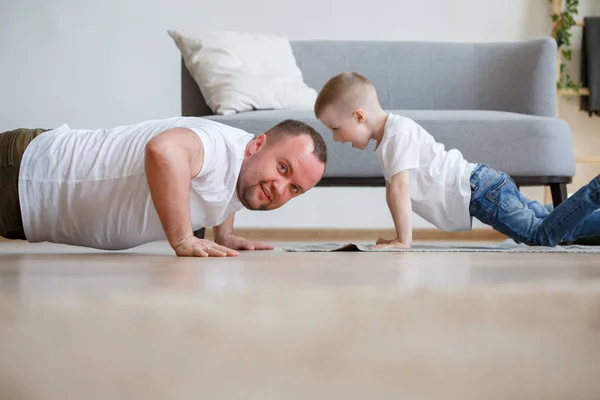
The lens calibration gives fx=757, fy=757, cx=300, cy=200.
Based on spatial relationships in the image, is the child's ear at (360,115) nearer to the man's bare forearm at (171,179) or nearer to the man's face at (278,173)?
the man's face at (278,173)

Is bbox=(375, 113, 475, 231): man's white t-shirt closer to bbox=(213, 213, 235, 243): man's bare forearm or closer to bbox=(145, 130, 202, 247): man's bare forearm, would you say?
bbox=(213, 213, 235, 243): man's bare forearm

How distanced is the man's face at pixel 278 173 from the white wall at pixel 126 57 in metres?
2.97

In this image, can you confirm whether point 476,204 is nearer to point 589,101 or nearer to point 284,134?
point 284,134

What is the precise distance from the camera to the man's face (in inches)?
60.0

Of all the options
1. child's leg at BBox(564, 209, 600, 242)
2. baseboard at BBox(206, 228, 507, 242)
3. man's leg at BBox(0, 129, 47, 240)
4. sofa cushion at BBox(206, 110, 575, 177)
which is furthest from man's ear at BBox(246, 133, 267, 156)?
baseboard at BBox(206, 228, 507, 242)

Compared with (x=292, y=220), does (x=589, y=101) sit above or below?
above

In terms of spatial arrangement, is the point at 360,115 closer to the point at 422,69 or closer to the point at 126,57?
the point at 422,69

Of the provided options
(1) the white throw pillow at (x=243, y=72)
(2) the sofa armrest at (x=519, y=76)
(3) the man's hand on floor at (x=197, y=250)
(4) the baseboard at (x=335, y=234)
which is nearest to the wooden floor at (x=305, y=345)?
(3) the man's hand on floor at (x=197, y=250)

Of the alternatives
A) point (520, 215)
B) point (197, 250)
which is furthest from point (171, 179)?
point (520, 215)

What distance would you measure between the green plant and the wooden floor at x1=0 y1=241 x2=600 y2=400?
4.60 m

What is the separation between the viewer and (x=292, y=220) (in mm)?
4559

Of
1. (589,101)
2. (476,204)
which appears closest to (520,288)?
(476,204)

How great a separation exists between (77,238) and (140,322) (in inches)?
46.7

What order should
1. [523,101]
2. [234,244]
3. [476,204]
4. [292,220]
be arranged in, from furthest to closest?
[292,220], [523,101], [476,204], [234,244]
